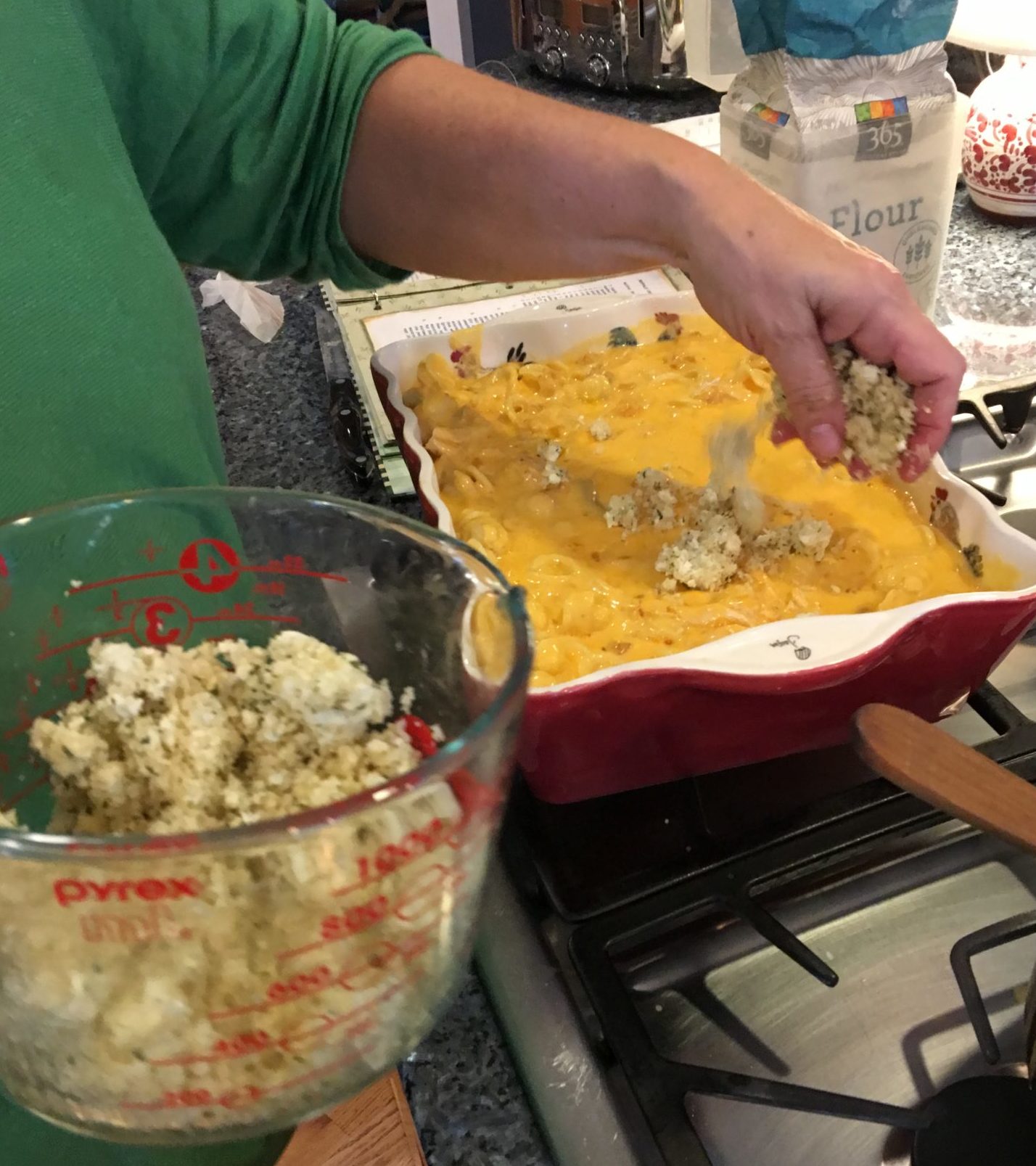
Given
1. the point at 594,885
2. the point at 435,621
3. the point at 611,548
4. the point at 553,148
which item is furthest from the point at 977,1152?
the point at 553,148

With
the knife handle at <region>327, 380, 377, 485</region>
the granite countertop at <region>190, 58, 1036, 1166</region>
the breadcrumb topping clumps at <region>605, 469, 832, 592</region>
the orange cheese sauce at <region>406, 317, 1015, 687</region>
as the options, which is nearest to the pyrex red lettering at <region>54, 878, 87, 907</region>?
the granite countertop at <region>190, 58, 1036, 1166</region>

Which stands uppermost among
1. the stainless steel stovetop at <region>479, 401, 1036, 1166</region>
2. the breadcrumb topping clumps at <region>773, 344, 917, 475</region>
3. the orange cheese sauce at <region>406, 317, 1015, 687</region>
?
the breadcrumb topping clumps at <region>773, 344, 917, 475</region>

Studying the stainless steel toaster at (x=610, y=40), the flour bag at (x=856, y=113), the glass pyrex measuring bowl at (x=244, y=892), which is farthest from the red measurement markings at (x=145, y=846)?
the stainless steel toaster at (x=610, y=40)

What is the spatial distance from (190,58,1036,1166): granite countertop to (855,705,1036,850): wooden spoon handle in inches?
9.1

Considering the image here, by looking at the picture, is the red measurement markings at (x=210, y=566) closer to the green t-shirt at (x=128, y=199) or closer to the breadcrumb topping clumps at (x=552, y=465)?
the green t-shirt at (x=128, y=199)

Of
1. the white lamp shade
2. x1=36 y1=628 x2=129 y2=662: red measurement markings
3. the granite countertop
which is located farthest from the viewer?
the white lamp shade

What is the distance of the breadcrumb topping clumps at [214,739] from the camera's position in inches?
12.6

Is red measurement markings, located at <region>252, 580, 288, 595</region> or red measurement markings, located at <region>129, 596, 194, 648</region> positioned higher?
red measurement markings, located at <region>252, 580, 288, 595</region>

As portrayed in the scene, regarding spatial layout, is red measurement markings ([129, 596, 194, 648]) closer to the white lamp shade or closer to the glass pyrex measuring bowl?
the glass pyrex measuring bowl

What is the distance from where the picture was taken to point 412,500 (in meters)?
0.88

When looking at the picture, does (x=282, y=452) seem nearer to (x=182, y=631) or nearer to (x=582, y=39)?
(x=182, y=631)

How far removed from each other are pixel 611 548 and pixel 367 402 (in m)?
0.28

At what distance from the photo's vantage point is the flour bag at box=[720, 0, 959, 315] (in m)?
0.86

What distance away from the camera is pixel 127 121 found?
58 centimetres
